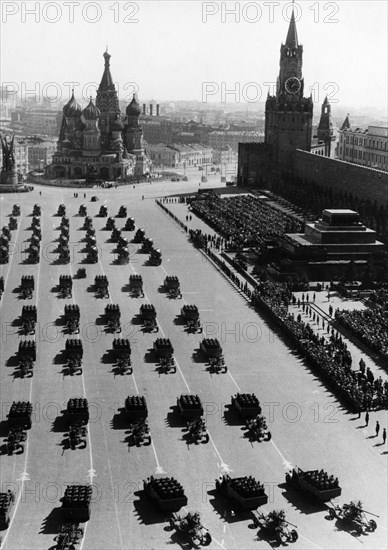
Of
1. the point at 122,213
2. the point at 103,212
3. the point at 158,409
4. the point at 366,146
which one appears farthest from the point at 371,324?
the point at 366,146

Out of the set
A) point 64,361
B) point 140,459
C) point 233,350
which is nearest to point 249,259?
point 233,350

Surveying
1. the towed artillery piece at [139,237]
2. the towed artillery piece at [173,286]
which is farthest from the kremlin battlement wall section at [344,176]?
the towed artillery piece at [173,286]

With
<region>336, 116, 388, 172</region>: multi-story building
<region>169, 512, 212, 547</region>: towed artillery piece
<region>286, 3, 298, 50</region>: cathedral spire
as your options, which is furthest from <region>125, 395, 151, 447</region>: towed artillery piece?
<region>286, 3, 298, 50</region>: cathedral spire

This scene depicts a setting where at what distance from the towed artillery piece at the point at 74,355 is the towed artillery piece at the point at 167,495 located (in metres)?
10.5

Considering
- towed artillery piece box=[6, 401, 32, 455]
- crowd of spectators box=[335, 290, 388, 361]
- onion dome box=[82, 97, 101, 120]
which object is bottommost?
towed artillery piece box=[6, 401, 32, 455]

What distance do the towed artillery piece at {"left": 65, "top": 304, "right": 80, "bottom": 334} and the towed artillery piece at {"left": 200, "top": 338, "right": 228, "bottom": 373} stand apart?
607 cm

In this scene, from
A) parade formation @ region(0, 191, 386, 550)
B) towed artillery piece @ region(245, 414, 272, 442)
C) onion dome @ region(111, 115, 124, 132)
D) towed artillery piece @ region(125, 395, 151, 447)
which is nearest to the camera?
parade formation @ region(0, 191, 386, 550)

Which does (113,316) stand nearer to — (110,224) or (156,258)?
(156,258)

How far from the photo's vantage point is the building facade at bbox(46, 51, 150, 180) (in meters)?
102

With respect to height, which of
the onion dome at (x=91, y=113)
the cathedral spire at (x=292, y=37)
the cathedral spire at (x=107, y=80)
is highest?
the cathedral spire at (x=292, y=37)

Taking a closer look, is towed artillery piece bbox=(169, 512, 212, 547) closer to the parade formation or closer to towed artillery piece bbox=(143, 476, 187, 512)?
the parade formation

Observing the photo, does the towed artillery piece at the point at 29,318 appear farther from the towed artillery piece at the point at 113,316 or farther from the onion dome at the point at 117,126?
the onion dome at the point at 117,126

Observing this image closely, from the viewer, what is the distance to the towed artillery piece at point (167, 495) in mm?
21938

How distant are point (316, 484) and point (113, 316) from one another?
57.6 feet
